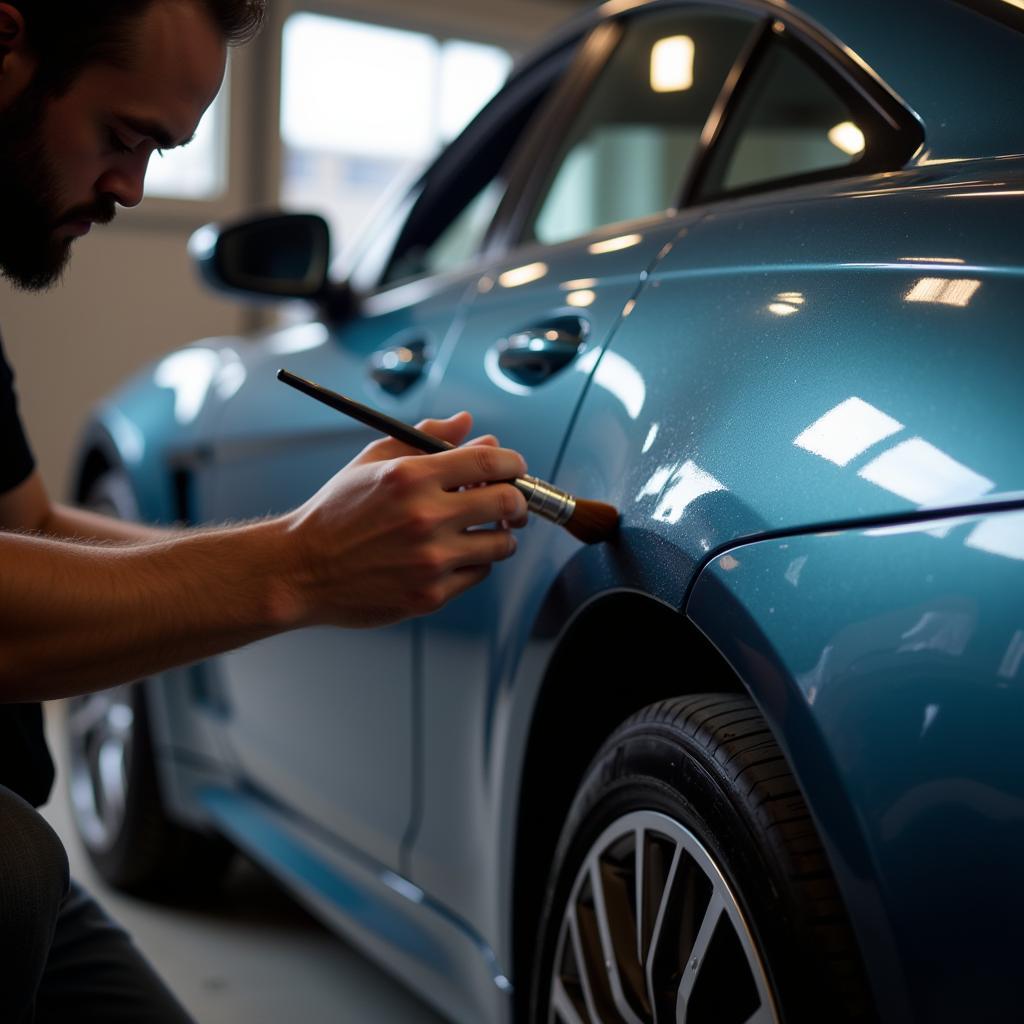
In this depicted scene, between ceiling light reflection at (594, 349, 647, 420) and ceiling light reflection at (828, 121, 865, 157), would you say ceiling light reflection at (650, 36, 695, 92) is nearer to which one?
ceiling light reflection at (828, 121, 865, 157)

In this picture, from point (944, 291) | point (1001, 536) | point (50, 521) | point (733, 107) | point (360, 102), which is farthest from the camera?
point (360, 102)

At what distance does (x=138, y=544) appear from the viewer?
43.4 inches

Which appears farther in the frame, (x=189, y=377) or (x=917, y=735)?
(x=189, y=377)

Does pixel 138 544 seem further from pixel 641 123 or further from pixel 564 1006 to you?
pixel 641 123

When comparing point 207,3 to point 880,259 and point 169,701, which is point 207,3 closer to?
point 880,259

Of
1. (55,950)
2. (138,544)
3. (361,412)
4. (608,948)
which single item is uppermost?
(361,412)

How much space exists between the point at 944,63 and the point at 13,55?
2.44 ft

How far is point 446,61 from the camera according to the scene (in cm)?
674

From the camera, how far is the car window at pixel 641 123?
5.49 feet

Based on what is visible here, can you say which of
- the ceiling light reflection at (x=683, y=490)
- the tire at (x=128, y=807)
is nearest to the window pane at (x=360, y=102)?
the tire at (x=128, y=807)

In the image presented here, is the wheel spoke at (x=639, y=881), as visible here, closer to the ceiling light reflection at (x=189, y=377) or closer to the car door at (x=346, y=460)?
the car door at (x=346, y=460)

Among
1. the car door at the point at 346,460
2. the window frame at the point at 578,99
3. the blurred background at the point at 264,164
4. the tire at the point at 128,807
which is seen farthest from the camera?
the blurred background at the point at 264,164

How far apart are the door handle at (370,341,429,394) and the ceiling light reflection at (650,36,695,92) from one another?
49 cm

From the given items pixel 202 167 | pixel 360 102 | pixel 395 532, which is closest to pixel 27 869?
pixel 395 532
